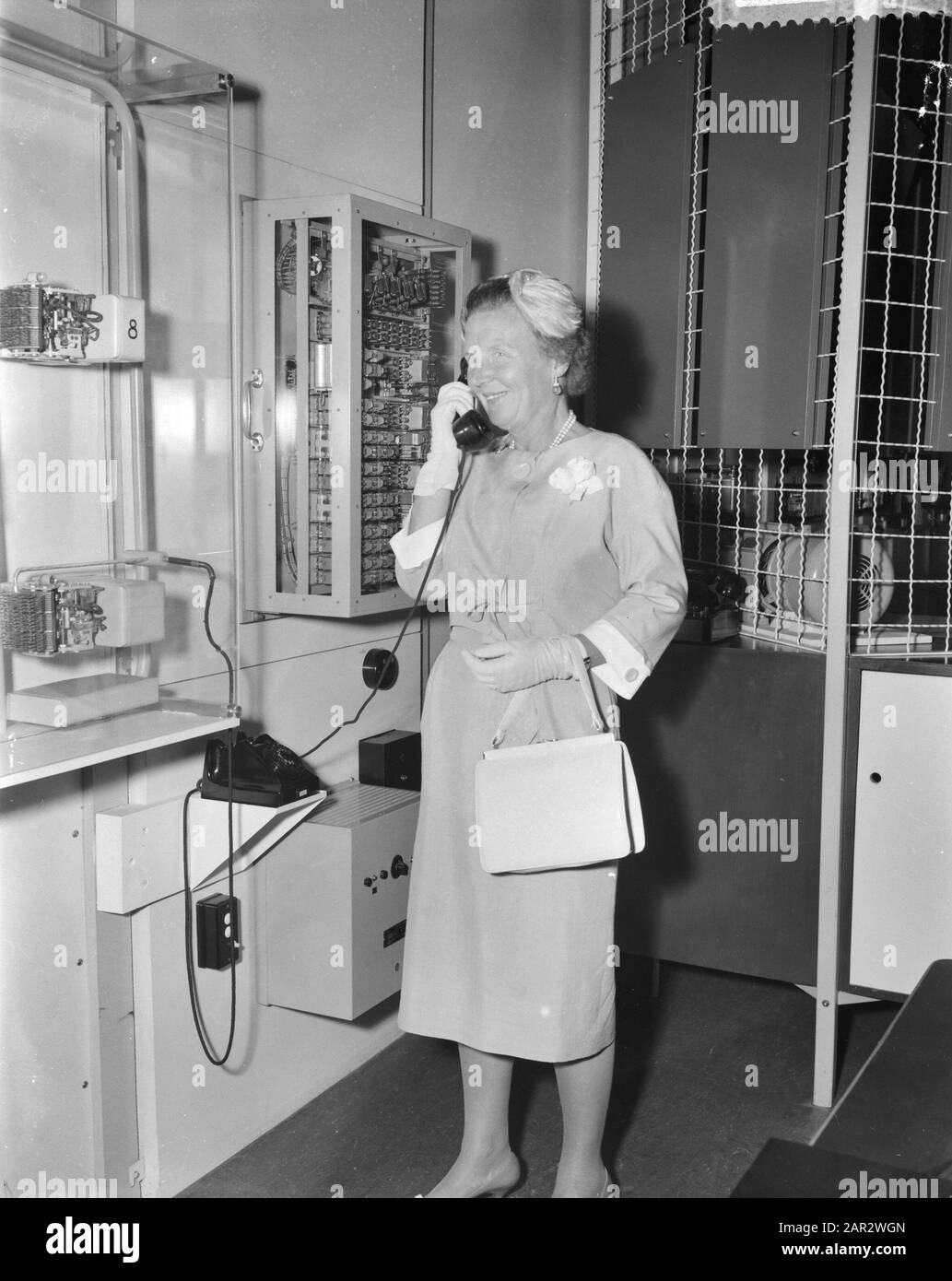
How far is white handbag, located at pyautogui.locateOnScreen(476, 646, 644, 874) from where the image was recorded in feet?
6.97

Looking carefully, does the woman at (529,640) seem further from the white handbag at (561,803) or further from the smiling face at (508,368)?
the white handbag at (561,803)

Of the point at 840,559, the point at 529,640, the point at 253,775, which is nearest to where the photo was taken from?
the point at 529,640

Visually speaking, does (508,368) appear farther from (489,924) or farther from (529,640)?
(489,924)

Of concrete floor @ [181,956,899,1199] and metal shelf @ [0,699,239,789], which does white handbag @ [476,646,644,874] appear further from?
concrete floor @ [181,956,899,1199]

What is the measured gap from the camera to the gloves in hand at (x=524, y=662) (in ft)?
7.02

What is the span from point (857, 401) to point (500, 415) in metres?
1.07

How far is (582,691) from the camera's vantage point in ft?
7.45

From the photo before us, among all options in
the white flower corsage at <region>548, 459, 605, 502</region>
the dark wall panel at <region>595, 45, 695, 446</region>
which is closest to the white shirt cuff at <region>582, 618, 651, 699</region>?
the white flower corsage at <region>548, 459, 605, 502</region>

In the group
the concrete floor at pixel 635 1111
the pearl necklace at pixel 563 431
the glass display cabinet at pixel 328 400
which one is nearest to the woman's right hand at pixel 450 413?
the pearl necklace at pixel 563 431

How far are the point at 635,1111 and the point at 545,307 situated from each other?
192 centimetres

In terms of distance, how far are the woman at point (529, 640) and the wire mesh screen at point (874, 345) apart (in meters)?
0.91

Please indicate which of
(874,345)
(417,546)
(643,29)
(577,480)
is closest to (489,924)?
(417,546)

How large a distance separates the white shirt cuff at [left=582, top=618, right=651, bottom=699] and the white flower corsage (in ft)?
0.82
